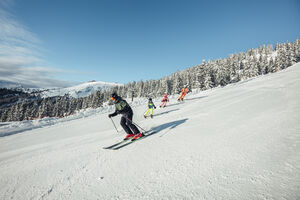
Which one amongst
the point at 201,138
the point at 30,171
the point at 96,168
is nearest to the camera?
the point at 96,168

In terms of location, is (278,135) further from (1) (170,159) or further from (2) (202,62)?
(2) (202,62)

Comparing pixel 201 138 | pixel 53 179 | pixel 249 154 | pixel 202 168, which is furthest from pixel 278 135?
pixel 53 179

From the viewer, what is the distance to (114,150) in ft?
15.2

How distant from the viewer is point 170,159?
3486 millimetres

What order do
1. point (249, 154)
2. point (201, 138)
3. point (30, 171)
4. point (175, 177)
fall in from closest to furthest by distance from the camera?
point (175, 177)
point (249, 154)
point (30, 171)
point (201, 138)

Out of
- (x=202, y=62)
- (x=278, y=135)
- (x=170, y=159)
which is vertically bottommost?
(x=170, y=159)

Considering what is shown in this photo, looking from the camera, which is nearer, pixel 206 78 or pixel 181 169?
pixel 181 169

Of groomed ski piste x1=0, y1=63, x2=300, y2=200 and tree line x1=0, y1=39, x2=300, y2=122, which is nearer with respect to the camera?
groomed ski piste x1=0, y1=63, x2=300, y2=200

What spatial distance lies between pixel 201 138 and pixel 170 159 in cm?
163

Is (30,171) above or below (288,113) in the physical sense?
below

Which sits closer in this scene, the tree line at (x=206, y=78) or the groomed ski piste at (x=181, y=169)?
the groomed ski piste at (x=181, y=169)

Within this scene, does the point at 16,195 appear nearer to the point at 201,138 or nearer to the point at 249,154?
the point at 201,138

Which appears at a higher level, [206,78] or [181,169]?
[206,78]

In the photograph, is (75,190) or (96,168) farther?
(96,168)
